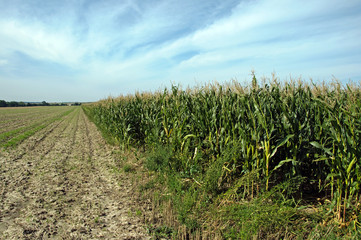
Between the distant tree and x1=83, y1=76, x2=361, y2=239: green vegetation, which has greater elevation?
the distant tree

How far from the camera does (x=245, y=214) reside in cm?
348

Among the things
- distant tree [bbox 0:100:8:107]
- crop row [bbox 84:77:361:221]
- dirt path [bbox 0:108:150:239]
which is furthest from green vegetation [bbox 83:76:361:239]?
distant tree [bbox 0:100:8:107]

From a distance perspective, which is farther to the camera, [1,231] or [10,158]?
[10,158]

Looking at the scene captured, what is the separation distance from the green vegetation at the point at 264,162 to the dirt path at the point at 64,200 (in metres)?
1.00

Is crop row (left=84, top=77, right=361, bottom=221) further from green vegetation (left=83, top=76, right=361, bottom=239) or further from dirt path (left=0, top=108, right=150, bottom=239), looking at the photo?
dirt path (left=0, top=108, right=150, bottom=239)

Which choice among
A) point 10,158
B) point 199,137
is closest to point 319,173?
point 199,137

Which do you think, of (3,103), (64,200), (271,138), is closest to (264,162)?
(271,138)

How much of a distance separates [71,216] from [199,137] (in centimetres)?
367

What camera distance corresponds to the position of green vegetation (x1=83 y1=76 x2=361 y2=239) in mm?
3496

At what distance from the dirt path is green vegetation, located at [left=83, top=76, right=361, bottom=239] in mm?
1004

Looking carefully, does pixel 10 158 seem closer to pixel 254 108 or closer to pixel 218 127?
pixel 218 127

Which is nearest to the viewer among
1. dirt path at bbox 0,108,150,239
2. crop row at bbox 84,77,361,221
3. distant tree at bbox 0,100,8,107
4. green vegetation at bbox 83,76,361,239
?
green vegetation at bbox 83,76,361,239

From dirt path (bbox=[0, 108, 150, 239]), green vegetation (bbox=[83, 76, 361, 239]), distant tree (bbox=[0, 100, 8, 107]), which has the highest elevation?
distant tree (bbox=[0, 100, 8, 107])

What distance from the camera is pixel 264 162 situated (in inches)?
179
